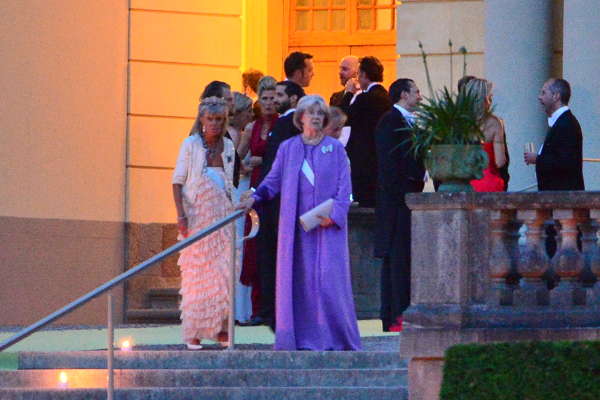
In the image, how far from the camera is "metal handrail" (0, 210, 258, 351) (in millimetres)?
11703

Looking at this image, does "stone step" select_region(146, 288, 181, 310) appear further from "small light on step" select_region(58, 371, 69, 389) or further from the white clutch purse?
"small light on step" select_region(58, 371, 69, 389)

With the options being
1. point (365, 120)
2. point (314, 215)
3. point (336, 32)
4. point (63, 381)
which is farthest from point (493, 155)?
point (336, 32)

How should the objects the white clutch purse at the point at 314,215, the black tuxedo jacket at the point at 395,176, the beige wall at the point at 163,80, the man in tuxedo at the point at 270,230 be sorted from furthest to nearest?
1. the beige wall at the point at 163,80
2. the man in tuxedo at the point at 270,230
3. the black tuxedo jacket at the point at 395,176
4. the white clutch purse at the point at 314,215

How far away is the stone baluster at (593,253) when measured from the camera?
1088 centimetres

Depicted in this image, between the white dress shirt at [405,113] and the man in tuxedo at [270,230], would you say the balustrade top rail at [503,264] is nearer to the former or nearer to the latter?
the white dress shirt at [405,113]

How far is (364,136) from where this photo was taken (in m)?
16.4

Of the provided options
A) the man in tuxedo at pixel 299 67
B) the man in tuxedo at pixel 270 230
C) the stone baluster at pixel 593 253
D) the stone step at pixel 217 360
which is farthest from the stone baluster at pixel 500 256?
the man in tuxedo at pixel 299 67

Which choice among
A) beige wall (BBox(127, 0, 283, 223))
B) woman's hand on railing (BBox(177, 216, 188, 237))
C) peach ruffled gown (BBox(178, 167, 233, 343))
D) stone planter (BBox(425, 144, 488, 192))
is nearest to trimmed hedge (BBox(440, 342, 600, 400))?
stone planter (BBox(425, 144, 488, 192))

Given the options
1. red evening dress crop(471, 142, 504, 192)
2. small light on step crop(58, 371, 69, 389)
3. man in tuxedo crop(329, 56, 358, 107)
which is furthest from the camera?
man in tuxedo crop(329, 56, 358, 107)

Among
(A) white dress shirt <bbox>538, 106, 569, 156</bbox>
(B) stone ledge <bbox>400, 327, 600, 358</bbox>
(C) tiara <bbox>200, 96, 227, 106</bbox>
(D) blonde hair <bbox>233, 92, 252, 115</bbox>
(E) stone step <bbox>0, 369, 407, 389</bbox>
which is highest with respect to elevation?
(D) blonde hair <bbox>233, 92, 252, 115</bbox>

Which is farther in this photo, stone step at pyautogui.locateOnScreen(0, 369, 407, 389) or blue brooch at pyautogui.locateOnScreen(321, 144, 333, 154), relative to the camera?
blue brooch at pyautogui.locateOnScreen(321, 144, 333, 154)

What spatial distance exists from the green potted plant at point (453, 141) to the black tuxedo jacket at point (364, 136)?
480cm

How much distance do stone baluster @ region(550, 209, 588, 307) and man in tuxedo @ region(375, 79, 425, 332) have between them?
3.49 meters

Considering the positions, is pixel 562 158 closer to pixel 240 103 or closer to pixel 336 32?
pixel 240 103
